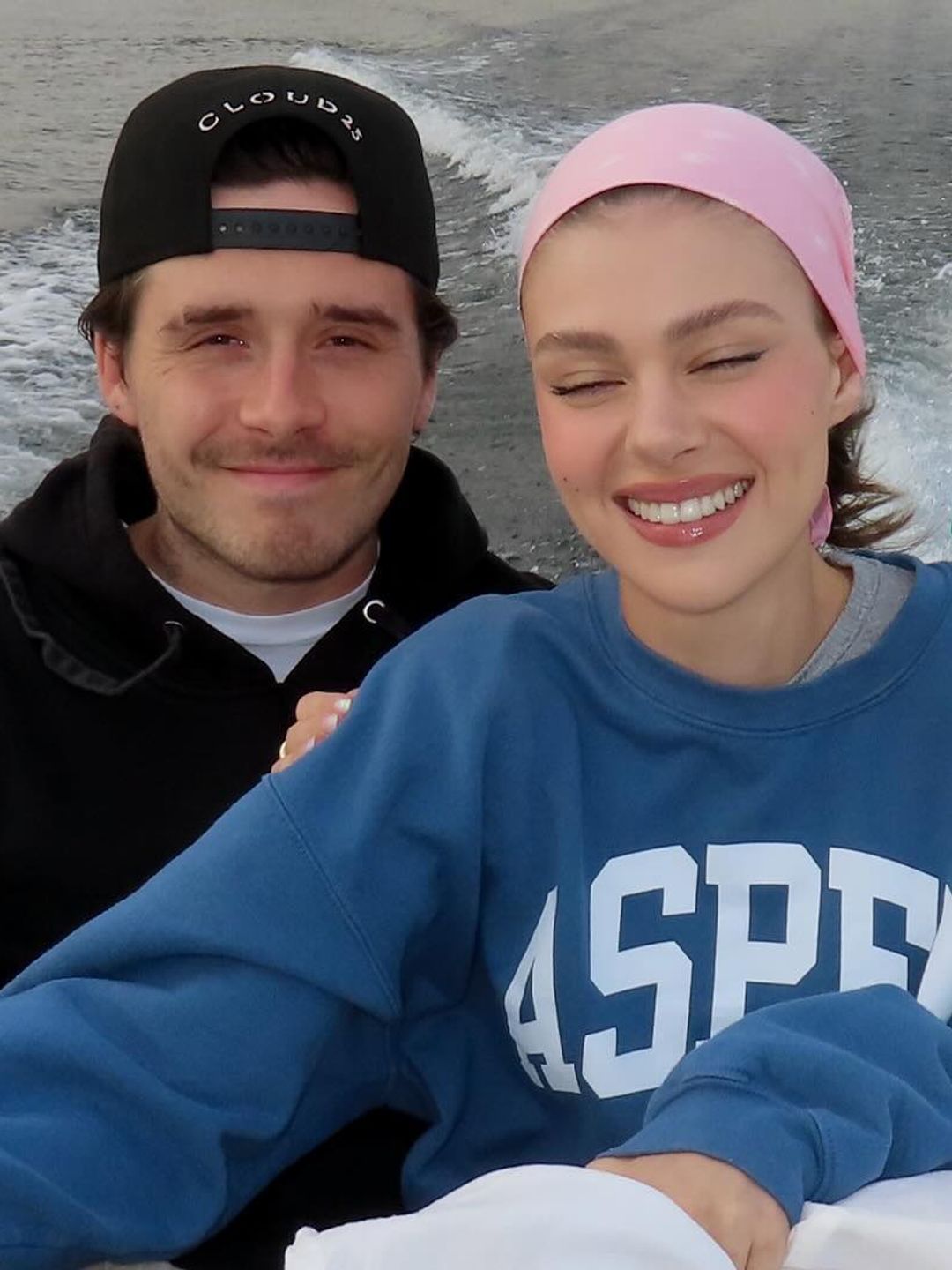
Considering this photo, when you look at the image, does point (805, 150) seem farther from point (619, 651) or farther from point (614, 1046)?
point (614, 1046)

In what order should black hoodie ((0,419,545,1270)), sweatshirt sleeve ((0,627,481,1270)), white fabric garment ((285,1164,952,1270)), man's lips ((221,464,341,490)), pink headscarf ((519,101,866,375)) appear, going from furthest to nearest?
man's lips ((221,464,341,490)) < black hoodie ((0,419,545,1270)) < pink headscarf ((519,101,866,375)) < sweatshirt sleeve ((0,627,481,1270)) < white fabric garment ((285,1164,952,1270))

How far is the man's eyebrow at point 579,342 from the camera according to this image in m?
0.92

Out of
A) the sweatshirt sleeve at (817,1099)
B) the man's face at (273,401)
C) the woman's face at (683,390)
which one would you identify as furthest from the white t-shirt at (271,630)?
the sweatshirt sleeve at (817,1099)

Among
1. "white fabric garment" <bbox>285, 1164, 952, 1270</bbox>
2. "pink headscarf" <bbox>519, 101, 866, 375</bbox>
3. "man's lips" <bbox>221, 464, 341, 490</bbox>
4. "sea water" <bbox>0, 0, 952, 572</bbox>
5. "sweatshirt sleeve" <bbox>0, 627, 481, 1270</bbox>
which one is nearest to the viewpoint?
"white fabric garment" <bbox>285, 1164, 952, 1270</bbox>

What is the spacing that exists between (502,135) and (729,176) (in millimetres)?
1207

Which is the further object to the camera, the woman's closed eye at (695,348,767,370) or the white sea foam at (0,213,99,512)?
the white sea foam at (0,213,99,512)

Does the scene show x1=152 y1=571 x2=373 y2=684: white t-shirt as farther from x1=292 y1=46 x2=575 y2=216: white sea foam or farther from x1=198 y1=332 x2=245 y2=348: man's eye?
x1=292 y1=46 x2=575 y2=216: white sea foam

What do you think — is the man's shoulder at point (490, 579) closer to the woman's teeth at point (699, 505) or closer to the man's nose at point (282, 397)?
the man's nose at point (282, 397)

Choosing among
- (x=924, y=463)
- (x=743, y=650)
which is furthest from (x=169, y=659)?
(x=924, y=463)

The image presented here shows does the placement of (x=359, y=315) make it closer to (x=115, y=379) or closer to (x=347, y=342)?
(x=347, y=342)

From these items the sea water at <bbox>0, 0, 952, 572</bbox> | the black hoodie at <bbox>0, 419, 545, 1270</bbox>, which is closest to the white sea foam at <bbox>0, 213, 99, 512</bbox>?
the sea water at <bbox>0, 0, 952, 572</bbox>

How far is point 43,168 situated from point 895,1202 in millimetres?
1721

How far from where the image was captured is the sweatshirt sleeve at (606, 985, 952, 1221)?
0.71 metres

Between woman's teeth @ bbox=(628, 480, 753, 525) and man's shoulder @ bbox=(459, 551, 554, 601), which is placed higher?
woman's teeth @ bbox=(628, 480, 753, 525)
